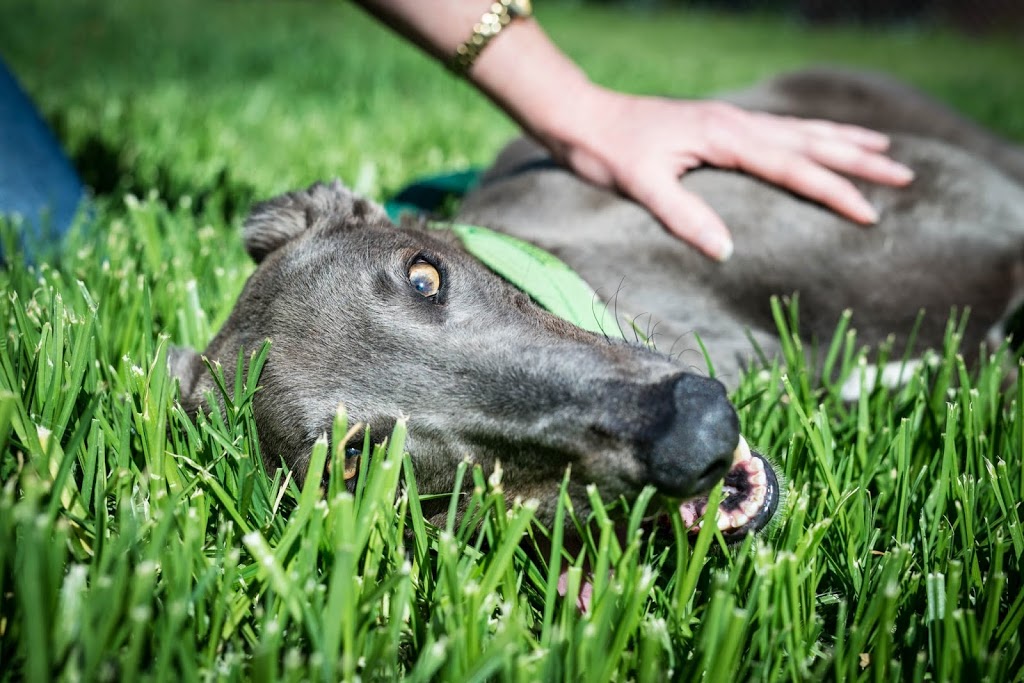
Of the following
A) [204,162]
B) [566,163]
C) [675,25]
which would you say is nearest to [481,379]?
[566,163]

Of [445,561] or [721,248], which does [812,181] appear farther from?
[445,561]

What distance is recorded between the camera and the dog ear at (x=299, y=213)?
2715mm

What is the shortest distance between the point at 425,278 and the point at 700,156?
116cm

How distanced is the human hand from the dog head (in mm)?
707

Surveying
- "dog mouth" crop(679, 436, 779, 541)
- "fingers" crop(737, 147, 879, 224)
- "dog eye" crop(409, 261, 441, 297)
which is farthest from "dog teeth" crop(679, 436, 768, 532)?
"fingers" crop(737, 147, 879, 224)

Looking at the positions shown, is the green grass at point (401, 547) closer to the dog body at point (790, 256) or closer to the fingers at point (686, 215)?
the dog body at point (790, 256)

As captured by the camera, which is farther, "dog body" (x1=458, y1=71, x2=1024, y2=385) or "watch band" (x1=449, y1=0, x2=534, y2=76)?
"watch band" (x1=449, y1=0, x2=534, y2=76)

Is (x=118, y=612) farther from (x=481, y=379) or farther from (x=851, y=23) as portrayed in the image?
(x=851, y=23)

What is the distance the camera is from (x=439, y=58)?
3094mm

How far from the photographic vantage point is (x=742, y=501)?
6.02 ft

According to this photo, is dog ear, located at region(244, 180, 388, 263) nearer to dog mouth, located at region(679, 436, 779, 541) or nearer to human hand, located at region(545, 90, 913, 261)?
human hand, located at region(545, 90, 913, 261)

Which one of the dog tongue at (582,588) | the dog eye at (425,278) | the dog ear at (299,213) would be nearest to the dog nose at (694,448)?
the dog tongue at (582,588)

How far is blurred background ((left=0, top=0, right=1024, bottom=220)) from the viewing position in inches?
182

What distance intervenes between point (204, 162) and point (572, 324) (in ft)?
10.3
